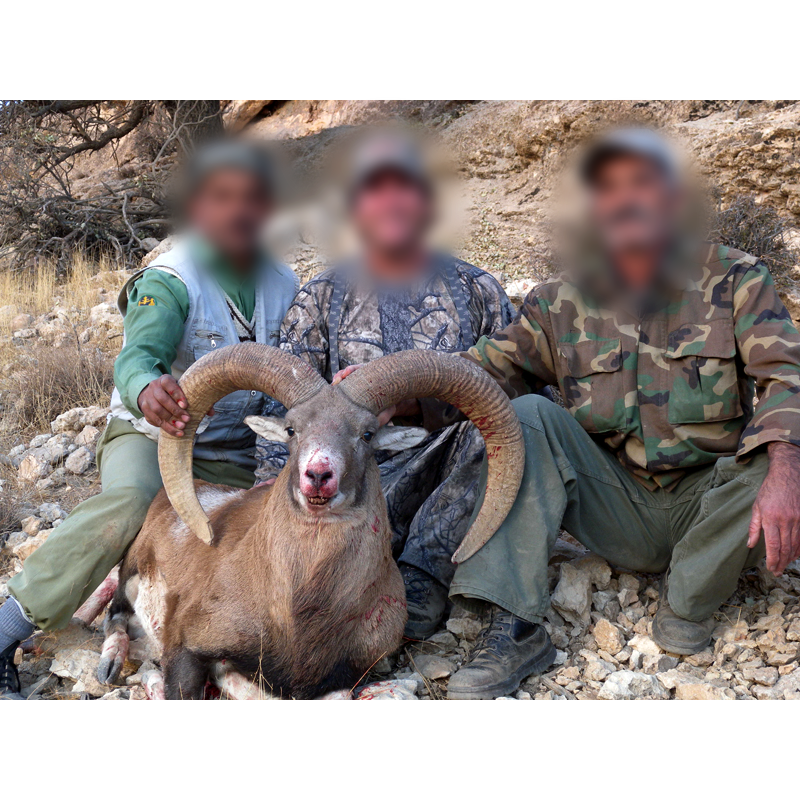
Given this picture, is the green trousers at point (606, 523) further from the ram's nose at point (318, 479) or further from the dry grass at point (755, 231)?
the dry grass at point (755, 231)

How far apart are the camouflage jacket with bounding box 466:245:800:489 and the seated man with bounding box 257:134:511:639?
0.71 metres

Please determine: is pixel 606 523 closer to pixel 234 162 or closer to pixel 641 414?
pixel 641 414

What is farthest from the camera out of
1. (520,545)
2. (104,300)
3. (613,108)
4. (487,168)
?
(104,300)

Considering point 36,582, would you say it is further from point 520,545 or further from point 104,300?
point 104,300

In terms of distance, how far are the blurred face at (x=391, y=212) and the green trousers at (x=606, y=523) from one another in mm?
1378

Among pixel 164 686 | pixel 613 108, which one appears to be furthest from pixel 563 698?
pixel 613 108

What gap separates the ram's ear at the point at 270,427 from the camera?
12.8ft

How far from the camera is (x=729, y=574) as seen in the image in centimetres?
380

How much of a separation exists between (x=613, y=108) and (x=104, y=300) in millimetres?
7651

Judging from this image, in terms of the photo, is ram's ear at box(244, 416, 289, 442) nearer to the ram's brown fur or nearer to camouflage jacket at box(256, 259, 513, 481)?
the ram's brown fur

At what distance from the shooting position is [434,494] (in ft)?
15.9

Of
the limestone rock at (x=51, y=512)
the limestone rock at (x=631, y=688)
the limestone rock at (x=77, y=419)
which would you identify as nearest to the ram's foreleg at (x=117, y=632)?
the limestone rock at (x=51, y=512)

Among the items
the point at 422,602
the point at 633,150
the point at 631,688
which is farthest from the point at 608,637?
the point at 633,150

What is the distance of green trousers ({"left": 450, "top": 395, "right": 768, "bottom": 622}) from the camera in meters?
3.77
